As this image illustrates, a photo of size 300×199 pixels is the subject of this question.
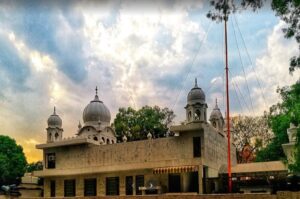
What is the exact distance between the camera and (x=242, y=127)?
42.6m

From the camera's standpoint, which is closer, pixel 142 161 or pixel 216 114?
pixel 142 161

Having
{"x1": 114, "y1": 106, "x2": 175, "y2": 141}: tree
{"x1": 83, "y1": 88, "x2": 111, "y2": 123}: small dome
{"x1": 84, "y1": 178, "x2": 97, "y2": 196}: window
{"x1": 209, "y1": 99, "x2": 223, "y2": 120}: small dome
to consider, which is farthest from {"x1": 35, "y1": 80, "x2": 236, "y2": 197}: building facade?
{"x1": 114, "y1": 106, "x2": 175, "y2": 141}: tree

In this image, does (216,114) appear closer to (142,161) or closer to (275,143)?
(275,143)

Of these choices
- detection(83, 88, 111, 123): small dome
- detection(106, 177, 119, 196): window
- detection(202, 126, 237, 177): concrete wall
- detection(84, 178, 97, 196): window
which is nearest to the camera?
detection(202, 126, 237, 177): concrete wall

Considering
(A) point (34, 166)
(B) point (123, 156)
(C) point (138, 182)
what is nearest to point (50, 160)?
(B) point (123, 156)

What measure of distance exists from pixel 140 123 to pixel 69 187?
1343 centimetres

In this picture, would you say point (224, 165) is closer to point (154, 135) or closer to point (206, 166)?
Result: point (206, 166)

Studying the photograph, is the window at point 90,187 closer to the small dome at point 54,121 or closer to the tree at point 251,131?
the small dome at point 54,121

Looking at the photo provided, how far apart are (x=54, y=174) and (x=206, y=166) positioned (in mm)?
11452

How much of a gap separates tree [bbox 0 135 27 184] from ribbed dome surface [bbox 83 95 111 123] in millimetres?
18119

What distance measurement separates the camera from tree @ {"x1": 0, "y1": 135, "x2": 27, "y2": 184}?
159ft

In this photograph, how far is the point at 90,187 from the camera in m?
30.0

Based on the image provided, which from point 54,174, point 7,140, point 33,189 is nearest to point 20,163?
point 7,140

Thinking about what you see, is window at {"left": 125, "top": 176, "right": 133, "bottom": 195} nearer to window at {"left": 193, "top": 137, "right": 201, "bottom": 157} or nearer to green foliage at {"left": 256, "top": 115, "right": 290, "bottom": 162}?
window at {"left": 193, "top": 137, "right": 201, "bottom": 157}
